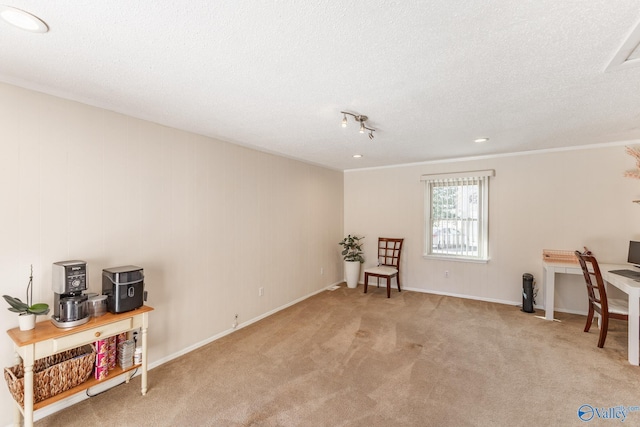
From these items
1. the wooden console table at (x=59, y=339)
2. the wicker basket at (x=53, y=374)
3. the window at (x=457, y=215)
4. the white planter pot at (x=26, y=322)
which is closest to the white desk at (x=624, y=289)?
the window at (x=457, y=215)

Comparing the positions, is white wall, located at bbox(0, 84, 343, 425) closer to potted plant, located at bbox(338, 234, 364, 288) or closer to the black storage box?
the black storage box

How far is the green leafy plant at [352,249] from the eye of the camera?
5684mm

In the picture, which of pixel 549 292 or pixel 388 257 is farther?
pixel 388 257

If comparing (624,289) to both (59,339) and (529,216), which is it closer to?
(529,216)

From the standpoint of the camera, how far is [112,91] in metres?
2.20

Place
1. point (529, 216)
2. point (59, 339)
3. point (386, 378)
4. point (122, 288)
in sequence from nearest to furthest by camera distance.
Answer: point (59, 339) → point (122, 288) → point (386, 378) → point (529, 216)

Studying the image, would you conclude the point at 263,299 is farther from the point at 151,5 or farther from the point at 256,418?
the point at 151,5

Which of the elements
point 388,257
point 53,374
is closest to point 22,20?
point 53,374

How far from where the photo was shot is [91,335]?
2051 millimetres

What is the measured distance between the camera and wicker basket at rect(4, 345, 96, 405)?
6.22ft

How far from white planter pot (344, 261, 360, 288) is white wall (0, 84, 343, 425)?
48.4 inches

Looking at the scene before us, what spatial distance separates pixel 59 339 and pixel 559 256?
5.75 m

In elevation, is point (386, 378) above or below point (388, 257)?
below

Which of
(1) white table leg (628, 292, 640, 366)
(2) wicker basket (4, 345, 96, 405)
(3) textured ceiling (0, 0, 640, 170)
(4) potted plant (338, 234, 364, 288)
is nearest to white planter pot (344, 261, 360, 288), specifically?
(4) potted plant (338, 234, 364, 288)
